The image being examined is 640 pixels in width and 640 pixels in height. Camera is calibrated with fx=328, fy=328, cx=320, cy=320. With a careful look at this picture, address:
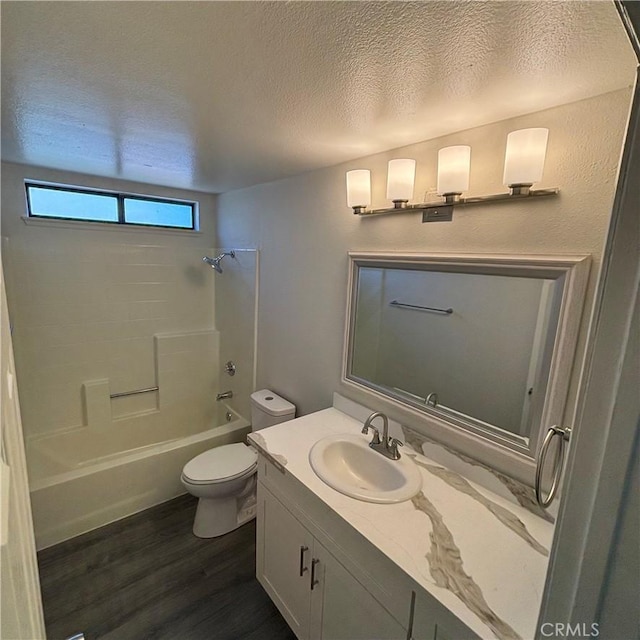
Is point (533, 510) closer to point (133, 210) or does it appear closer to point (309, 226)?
point (309, 226)

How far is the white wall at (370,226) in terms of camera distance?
1018 millimetres

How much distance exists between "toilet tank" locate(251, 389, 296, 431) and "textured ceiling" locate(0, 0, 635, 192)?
62.9 inches

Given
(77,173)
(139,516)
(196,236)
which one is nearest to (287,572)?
(139,516)

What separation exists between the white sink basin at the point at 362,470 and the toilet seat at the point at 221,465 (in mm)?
763

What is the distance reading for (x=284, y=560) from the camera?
1.48 meters

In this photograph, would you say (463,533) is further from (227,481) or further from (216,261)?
(216,261)

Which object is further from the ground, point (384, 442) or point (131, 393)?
point (384, 442)

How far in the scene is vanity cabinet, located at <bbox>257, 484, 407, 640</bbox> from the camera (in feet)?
3.59

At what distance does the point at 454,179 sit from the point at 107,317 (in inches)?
104

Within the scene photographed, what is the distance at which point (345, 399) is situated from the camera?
188cm

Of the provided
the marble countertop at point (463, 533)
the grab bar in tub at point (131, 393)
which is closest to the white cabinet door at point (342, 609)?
the marble countertop at point (463, 533)
